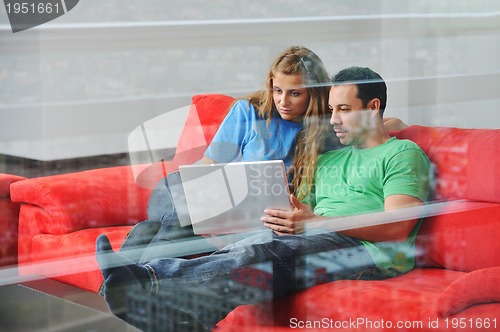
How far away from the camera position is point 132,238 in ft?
5.35

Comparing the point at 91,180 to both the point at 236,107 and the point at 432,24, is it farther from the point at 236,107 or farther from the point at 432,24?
the point at 432,24

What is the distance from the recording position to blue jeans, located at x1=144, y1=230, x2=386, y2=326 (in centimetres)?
157

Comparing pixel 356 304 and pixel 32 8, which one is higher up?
pixel 32 8

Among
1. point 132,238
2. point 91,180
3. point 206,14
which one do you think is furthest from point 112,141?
point 206,14

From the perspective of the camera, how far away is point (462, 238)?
1599 mm

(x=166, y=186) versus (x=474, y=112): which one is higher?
(x=474, y=112)

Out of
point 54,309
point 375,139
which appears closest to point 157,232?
point 54,309

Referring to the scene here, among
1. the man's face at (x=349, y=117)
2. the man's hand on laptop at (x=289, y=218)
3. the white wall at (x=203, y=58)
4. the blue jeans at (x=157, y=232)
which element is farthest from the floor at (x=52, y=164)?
the man's face at (x=349, y=117)

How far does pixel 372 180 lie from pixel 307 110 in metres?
0.20

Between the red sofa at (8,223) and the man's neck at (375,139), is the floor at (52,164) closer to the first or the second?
the red sofa at (8,223)

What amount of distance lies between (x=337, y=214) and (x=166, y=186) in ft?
1.25

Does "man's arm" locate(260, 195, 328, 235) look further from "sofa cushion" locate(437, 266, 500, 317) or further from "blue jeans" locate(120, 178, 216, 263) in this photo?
"sofa cushion" locate(437, 266, 500, 317)

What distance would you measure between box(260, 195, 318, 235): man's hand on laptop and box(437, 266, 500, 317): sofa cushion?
31cm

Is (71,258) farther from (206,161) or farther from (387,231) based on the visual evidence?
(387,231)
